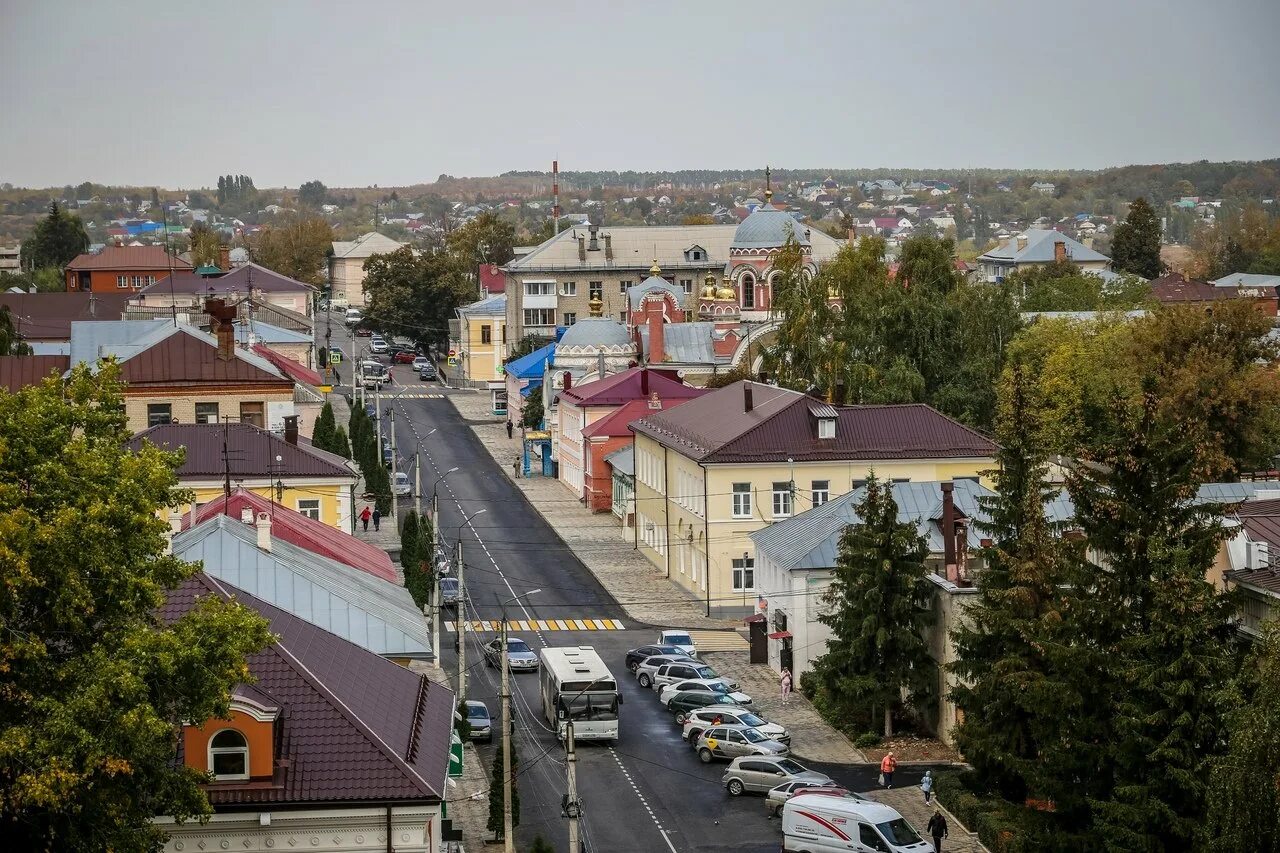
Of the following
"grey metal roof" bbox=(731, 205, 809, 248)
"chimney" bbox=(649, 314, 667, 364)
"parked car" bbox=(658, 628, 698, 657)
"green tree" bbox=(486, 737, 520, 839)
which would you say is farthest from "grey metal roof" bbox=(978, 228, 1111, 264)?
"green tree" bbox=(486, 737, 520, 839)

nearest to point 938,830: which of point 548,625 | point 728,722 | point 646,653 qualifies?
point 728,722

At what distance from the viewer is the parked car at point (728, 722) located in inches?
1973

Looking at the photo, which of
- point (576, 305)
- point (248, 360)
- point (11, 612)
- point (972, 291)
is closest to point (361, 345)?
point (576, 305)

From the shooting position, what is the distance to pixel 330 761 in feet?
97.3

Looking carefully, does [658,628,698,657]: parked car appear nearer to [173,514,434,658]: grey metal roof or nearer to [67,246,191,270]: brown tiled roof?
[173,514,434,658]: grey metal roof

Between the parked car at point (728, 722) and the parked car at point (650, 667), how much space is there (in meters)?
5.94

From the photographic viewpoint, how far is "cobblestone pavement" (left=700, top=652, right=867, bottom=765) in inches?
1976

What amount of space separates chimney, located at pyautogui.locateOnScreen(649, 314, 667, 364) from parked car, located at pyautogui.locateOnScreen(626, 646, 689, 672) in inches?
1785

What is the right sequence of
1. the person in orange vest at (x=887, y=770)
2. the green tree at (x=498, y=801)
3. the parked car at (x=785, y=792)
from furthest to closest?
1. the person in orange vest at (x=887, y=770)
2. the parked car at (x=785, y=792)
3. the green tree at (x=498, y=801)

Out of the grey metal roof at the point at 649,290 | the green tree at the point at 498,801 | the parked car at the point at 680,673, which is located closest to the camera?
the green tree at the point at 498,801

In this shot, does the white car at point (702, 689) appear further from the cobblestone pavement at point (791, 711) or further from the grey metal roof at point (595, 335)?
the grey metal roof at point (595, 335)

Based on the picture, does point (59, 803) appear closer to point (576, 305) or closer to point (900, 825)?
point (900, 825)

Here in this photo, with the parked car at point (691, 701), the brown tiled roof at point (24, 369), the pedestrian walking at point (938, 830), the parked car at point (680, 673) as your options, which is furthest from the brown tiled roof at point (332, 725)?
the brown tiled roof at point (24, 369)

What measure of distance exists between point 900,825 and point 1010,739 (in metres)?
3.01
